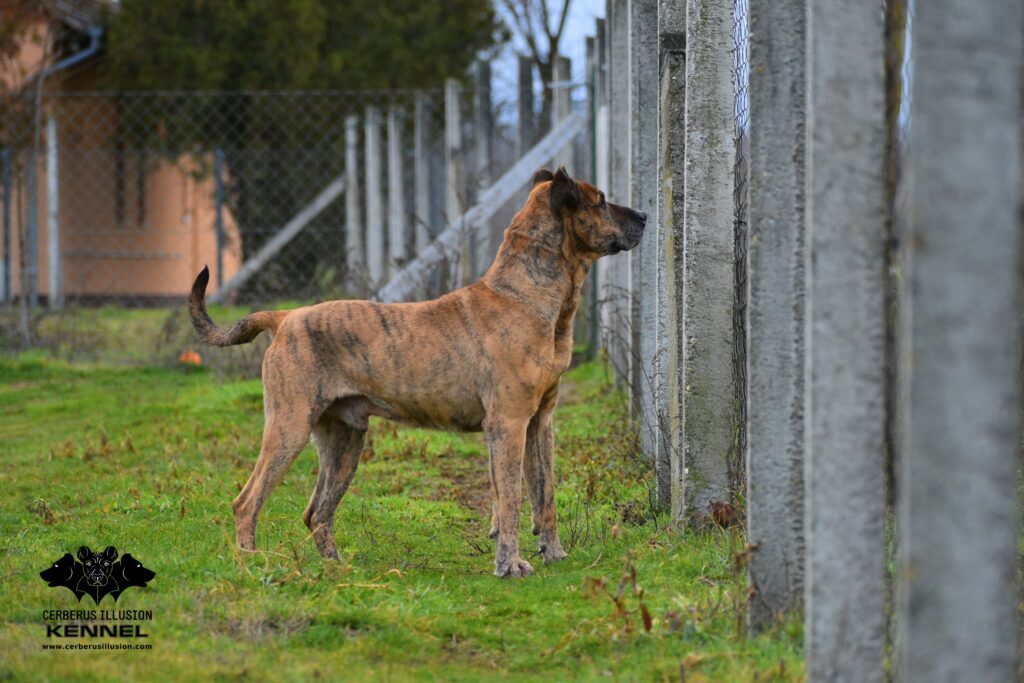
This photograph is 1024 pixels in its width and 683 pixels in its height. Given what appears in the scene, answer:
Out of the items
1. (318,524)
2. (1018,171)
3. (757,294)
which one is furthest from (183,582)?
(1018,171)

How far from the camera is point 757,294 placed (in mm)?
4035

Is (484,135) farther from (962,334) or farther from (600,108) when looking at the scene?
(962,334)

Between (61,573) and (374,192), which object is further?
(374,192)

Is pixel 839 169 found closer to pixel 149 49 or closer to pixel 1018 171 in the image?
pixel 1018 171

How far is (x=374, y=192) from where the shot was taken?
17828 mm

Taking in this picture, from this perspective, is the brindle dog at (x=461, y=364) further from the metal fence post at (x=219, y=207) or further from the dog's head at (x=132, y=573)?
the metal fence post at (x=219, y=207)

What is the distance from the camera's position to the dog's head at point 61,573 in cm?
490

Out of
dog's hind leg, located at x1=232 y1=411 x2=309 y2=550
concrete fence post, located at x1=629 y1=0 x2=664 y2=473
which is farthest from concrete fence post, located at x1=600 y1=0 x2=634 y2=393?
dog's hind leg, located at x1=232 y1=411 x2=309 y2=550

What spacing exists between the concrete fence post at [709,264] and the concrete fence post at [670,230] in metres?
0.18

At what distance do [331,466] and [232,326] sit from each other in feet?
2.71

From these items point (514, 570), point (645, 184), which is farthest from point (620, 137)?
point (514, 570)

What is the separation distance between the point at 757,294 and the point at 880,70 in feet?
3.46

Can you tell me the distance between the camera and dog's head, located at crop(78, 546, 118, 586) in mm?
4816

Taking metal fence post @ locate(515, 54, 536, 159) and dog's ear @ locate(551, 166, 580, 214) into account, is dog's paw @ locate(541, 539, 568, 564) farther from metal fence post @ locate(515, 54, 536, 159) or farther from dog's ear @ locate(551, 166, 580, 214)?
metal fence post @ locate(515, 54, 536, 159)
